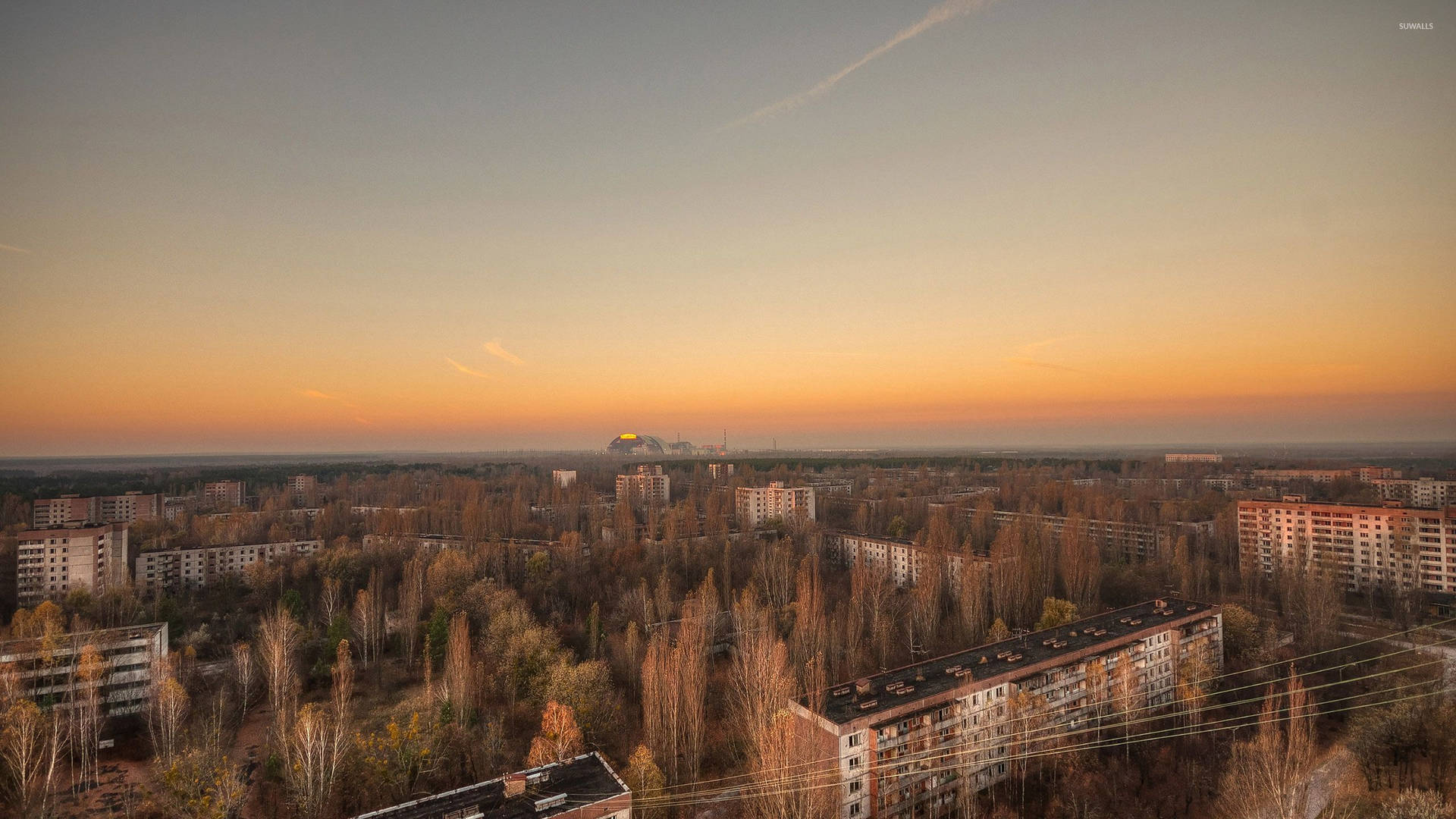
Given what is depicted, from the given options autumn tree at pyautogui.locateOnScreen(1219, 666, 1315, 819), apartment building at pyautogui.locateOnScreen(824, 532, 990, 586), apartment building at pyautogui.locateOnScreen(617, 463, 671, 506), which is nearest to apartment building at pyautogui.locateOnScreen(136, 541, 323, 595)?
apartment building at pyautogui.locateOnScreen(617, 463, 671, 506)

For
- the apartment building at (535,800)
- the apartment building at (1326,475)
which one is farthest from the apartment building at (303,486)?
the apartment building at (1326,475)

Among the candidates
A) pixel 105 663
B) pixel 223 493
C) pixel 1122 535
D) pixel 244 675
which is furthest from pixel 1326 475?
pixel 223 493

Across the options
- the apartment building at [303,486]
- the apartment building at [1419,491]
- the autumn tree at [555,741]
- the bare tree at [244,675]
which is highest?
the apartment building at [1419,491]

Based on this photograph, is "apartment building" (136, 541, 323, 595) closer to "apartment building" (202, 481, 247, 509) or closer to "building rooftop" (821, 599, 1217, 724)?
"apartment building" (202, 481, 247, 509)

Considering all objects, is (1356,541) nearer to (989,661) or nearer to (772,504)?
(989,661)

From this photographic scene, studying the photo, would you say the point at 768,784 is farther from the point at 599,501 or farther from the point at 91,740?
the point at 599,501

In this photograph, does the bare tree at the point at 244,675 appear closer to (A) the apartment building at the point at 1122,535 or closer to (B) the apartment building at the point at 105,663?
(B) the apartment building at the point at 105,663
